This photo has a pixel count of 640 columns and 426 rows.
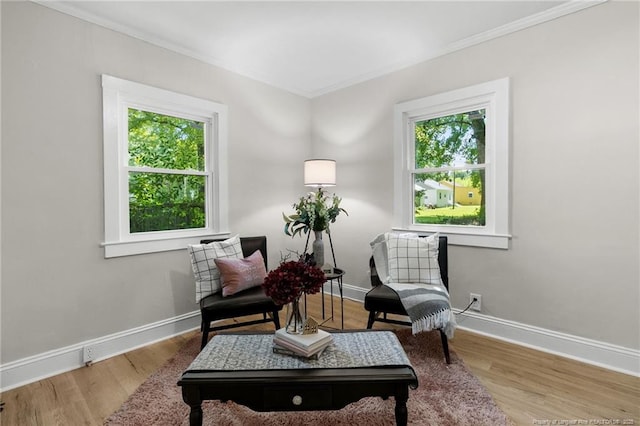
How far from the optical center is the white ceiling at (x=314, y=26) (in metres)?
2.34

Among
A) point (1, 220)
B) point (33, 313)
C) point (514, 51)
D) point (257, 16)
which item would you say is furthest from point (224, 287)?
point (514, 51)

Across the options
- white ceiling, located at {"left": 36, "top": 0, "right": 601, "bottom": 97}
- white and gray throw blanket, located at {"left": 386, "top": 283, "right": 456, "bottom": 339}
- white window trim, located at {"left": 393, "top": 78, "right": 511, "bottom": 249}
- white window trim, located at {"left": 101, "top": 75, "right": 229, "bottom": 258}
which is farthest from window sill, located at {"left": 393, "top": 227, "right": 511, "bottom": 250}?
white window trim, located at {"left": 101, "top": 75, "right": 229, "bottom": 258}

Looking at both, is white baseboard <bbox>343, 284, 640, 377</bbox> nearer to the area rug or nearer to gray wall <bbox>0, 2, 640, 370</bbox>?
gray wall <bbox>0, 2, 640, 370</bbox>

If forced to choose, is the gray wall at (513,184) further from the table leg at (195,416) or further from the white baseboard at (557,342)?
the table leg at (195,416)

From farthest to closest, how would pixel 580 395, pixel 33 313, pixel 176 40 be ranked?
pixel 176 40, pixel 33 313, pixel 580 395

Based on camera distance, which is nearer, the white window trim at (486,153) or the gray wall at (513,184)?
the gray wall at (513,184)

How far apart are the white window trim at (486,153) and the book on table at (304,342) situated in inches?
73.4

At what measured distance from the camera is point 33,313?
7.14ft

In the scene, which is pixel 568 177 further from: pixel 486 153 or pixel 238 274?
pixel 238 274

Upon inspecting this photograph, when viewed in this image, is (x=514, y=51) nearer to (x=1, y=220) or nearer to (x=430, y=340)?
(x=430, y=340)

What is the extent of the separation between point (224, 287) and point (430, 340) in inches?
66.7

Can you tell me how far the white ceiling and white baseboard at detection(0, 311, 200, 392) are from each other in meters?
2.36

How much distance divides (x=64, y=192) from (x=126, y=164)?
505 mm

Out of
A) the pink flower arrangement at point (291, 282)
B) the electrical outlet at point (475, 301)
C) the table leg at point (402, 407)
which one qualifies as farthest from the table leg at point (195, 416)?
the electrical outlet at point (475, 301)
